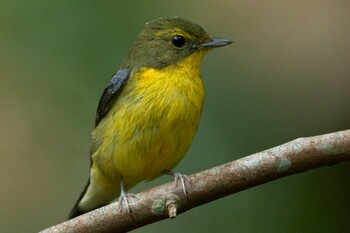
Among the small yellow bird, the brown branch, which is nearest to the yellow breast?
the small yellow bird

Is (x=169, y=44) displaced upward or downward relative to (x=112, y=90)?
upward

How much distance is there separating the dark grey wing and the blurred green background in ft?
2.24

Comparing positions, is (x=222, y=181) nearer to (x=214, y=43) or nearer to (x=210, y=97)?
(x=214, y=43)

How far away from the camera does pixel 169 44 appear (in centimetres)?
572

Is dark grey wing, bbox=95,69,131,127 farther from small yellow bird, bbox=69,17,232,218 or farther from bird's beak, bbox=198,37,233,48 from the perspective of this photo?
bird's beak, bbox=198,37,233,48

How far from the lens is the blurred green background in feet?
19.9

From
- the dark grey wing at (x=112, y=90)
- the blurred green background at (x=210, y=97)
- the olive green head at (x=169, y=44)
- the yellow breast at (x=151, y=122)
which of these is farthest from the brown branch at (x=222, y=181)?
the blurred green background at (x=210, y=97)

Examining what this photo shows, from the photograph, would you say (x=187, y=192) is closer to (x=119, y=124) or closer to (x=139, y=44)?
(x=119, y=124)

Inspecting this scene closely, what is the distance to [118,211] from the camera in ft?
15.7

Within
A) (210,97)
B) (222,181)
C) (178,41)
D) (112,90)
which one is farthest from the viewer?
(210,97)

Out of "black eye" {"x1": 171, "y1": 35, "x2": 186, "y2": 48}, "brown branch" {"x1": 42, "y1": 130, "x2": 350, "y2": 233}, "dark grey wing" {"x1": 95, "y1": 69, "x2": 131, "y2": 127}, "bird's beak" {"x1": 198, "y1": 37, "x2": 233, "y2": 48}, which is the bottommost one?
"brown branch" {"x1": 42, "y1": 130, "x2": 350, "y2": 233}

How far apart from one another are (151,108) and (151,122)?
89 millimetres

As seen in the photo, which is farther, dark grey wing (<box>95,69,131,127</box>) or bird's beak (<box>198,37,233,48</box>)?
bird's beak (<box>198,37,233,48</box>)

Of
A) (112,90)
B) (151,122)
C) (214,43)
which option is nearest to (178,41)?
(214,43)
